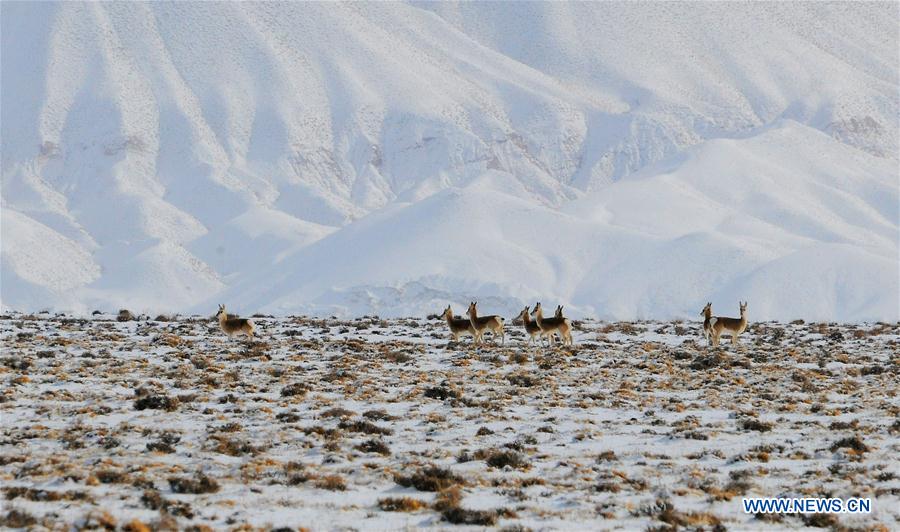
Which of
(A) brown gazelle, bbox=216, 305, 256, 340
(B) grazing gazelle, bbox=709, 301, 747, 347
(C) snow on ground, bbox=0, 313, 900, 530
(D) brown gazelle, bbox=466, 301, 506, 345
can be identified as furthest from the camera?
(B) grazing gazelle, bbox=709, 301, 747, 347

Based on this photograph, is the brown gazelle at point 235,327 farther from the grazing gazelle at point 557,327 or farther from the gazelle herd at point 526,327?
the grazing gazelle at point 557,327

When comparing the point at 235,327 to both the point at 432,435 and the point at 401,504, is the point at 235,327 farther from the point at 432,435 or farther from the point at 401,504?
the point at 401,504

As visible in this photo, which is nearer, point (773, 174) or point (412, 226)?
point (412, 226)

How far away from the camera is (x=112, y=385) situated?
21.2m

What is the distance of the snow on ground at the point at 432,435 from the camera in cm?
1305

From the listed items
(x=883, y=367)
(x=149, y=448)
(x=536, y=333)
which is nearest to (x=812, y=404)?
(x=883, y=367)

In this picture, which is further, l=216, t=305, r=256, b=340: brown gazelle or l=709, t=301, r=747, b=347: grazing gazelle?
l=709, t=301, r=747, b=347: grazing gazelle

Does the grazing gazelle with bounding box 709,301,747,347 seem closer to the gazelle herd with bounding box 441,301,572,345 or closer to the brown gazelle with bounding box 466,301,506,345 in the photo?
the gazelle herd with bounding box 441,301,572,345

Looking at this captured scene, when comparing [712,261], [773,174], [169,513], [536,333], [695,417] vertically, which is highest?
[773,174]

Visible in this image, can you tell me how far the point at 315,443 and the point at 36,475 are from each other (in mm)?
4264

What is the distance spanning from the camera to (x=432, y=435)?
1750 centimetres

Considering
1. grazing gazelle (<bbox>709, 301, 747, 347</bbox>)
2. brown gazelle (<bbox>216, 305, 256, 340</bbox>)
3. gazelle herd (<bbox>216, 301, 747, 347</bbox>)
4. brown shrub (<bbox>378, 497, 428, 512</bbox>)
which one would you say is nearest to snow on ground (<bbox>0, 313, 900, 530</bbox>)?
brown shrub (<bbox>378, 497, 428, 512</bbox>)

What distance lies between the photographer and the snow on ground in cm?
1305

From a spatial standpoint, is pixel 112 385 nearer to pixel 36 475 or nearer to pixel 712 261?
pixel 36 475
